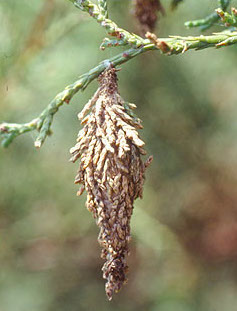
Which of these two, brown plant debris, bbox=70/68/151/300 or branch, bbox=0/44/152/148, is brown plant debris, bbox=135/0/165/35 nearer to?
branch, bbox=0/44/152/148

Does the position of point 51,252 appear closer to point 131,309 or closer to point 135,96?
point 131,309

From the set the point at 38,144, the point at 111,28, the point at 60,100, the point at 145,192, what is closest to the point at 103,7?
the point at 111,28

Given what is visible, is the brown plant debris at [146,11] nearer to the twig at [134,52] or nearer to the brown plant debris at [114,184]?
the twig at [134,52]

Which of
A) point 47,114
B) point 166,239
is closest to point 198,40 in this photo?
point 47,114

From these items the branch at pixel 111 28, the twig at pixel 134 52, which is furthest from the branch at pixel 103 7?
the twig at pixel 134 52

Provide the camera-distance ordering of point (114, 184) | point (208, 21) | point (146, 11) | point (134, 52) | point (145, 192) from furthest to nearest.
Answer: point (145, 192) → point (146, 11) → point (208, 21) → point (134, 52) → point (114, 184)

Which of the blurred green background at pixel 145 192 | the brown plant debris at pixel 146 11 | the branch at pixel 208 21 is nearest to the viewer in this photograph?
the branch at pixel 208 21

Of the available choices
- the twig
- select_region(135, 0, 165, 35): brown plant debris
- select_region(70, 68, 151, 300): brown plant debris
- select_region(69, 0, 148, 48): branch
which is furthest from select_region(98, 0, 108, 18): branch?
select_region(135, 0, 165, 35): brown plant debris

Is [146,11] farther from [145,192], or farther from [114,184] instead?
[145,192]

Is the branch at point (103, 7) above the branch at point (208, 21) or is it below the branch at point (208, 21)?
below
